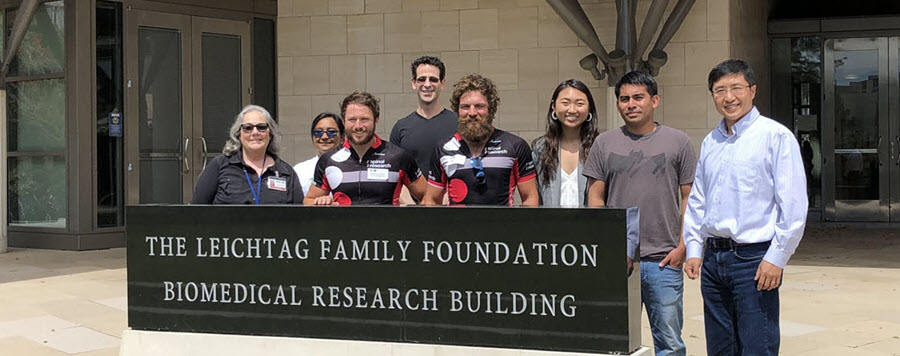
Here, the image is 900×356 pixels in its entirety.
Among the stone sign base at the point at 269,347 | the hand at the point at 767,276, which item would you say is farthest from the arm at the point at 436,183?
the hand at the point at 767,276

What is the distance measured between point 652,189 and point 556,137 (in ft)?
1.79

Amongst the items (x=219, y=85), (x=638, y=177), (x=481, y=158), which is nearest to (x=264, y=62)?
(x=219, y=85)

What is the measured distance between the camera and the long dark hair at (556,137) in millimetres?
4461

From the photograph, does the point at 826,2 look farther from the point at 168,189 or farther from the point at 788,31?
the point at 168,189

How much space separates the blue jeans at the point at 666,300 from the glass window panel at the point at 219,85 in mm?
10222

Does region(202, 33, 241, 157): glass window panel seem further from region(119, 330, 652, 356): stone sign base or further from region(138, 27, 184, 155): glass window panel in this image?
region(119, 330, 652, 356): stone sign base

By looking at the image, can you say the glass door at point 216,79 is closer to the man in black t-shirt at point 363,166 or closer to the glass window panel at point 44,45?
the glass window panel at point 44,45

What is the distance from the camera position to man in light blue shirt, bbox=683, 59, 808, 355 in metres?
3.78

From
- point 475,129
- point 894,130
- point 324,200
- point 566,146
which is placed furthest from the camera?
point 894,130

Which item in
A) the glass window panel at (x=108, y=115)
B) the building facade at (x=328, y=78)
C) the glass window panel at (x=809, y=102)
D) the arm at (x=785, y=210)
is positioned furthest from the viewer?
the glass window panel at (x=809, y=102)

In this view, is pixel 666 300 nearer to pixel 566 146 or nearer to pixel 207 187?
pixel 566 146

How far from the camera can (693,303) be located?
777 cm

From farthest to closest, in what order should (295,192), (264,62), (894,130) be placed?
(894,130) → (264,62) → (295,192)

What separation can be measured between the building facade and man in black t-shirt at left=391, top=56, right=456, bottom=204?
5.32 metres
